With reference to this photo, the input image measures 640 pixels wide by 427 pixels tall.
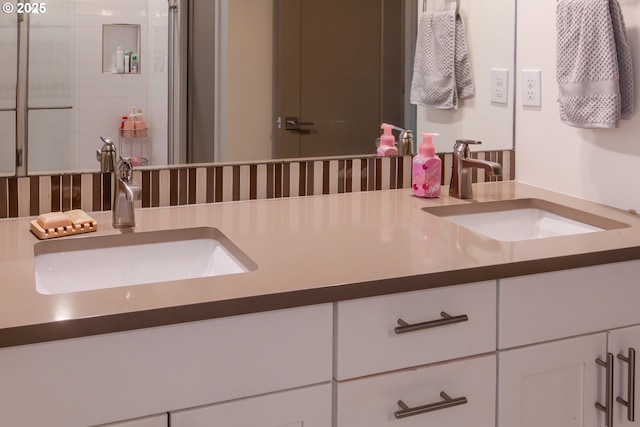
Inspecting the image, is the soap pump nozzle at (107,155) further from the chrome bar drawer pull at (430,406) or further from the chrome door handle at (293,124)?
the chrome bar drawer pull at (430,406)

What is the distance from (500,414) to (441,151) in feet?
2.83

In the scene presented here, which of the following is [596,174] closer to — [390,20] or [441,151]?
[441,151]

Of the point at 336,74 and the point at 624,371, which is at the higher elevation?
the point at 336,74

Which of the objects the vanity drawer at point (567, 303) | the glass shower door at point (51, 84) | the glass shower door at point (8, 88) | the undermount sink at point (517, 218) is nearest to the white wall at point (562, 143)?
the undermount sink at point (517, 218)

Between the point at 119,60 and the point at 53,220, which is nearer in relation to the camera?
the point at 53,220

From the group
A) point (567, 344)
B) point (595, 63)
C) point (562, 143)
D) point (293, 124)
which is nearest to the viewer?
point (567, 344)

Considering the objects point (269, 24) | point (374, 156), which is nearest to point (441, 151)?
point (374, 156)

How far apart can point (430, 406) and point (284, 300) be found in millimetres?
383

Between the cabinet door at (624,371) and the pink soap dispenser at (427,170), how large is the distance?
1.94 ft

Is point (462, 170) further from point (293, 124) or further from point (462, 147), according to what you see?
point (293, 124)

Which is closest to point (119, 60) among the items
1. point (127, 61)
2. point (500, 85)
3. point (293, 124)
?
point (127, 61)

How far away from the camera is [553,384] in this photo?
1.53m

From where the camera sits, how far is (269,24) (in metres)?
1.84

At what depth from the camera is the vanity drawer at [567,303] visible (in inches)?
57.3
